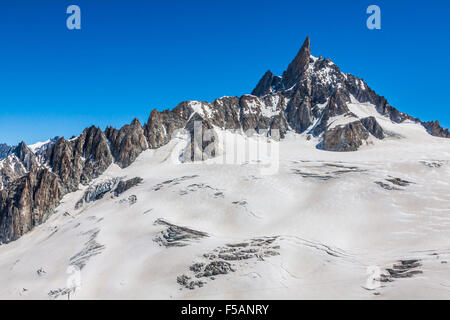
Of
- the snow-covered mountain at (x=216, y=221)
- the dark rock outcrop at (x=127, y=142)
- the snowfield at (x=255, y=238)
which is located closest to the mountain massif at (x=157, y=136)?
the dark rock outcrop at (x=127, y=142)

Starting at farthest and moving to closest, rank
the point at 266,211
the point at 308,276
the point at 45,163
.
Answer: the point at 45,163 → the point at 266,211 → the point at 308,276

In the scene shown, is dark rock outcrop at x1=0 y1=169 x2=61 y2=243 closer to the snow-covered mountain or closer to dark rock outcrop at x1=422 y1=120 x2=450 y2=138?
the snow-covered mountain

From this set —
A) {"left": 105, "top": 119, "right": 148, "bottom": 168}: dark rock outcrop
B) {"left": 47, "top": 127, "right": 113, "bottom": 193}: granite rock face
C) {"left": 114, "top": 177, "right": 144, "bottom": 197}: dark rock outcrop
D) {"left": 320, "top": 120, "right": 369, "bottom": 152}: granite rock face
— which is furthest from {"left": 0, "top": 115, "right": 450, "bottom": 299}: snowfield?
{"left": 320, "top": 120, "right": 369, "bottom": 152}: granite rock face

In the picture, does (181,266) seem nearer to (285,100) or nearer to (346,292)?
(346,292)

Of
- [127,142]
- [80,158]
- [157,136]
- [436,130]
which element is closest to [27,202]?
[80,158]

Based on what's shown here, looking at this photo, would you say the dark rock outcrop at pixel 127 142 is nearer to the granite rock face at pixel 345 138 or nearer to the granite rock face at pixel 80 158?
the granite rock face at pixel 80 158

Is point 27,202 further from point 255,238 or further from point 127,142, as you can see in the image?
point 255,238
